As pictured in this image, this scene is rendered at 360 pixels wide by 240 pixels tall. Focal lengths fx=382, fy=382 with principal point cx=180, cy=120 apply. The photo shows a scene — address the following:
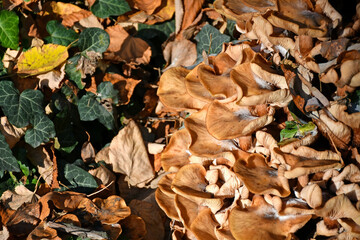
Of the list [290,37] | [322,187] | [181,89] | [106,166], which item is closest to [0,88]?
[106,166]

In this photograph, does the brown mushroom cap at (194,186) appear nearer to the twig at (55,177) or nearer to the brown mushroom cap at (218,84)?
the brown mushroom cap at (218,84)

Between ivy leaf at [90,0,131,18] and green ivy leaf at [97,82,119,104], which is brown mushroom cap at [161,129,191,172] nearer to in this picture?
green ivy leaf at [97,82,119,104]

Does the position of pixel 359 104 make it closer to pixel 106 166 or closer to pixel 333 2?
pixel 333 2

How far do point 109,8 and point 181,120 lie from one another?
2.43 feet

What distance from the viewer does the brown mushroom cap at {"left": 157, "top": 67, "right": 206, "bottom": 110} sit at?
5.14 ft

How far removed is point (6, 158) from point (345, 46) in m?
1.56

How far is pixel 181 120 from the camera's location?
81.1 inches

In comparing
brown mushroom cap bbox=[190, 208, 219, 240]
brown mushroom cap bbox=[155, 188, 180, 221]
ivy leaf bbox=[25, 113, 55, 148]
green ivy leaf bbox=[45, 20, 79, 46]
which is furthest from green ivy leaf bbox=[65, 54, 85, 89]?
brown mushroom cap bbox=[190, 208, 219, 240]

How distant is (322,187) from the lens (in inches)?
47.4

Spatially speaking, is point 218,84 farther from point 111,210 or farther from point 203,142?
point 111,210

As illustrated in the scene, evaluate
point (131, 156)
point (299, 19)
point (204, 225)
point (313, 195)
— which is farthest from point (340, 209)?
point (131, 156)

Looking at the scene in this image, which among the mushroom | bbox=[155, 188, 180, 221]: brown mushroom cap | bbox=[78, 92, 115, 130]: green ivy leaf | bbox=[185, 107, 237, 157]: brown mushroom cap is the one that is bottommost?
bbox=[155, 188, 180, 221]: brown mushroom cap

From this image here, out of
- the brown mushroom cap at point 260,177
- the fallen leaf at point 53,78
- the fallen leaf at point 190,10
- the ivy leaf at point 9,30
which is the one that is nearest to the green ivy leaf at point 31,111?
the fallen leaf at point 53,78

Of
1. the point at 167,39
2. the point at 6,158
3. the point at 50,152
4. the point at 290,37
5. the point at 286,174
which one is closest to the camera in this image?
the point at 286,174
